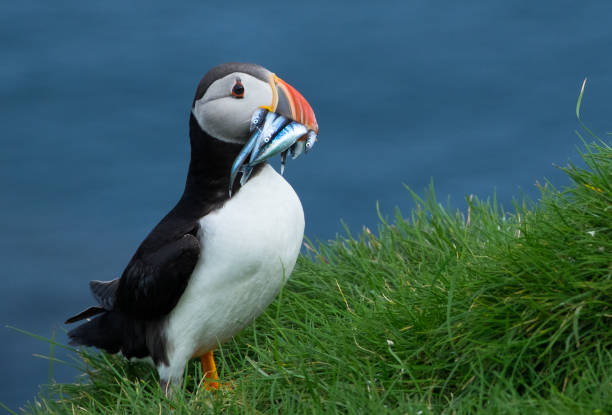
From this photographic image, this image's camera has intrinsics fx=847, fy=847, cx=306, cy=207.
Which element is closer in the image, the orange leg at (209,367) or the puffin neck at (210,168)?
the puffin neck at (210,168)

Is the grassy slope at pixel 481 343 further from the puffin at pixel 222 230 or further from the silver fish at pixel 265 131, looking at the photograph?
the silver fish at pixel 265 131

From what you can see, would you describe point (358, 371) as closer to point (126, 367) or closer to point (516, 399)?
point (516, 399)

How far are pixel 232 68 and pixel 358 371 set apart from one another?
172cm

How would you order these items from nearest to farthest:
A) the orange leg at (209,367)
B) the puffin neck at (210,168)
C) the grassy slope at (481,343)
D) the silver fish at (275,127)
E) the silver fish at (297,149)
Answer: the grassy slope at (481,343)
the silver fish at (275,127)
the puffin neck at (210,168)
the silver fish at (297,149)
the orange leg at (209,367)

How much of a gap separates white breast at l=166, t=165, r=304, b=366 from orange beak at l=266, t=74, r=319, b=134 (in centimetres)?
37

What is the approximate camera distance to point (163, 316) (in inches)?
180

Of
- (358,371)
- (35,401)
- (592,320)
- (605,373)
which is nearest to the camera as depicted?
(605,373)

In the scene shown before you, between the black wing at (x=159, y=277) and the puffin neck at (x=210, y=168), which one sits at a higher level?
the puffin neck at (x=210, y=168)

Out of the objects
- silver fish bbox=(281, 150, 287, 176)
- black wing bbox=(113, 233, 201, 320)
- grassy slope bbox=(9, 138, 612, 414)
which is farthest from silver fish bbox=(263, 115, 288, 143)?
grassy slope bbox=(9, 138, 612, 414)

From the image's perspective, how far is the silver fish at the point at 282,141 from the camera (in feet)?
14.4

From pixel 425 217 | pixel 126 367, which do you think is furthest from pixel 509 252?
pixel 126 367

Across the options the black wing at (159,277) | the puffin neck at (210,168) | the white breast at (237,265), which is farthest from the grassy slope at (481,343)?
the puffin neck at (210,168)

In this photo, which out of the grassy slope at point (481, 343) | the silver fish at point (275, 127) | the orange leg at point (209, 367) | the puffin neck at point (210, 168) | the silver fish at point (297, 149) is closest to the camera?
the grassy slope at point (481, 343)

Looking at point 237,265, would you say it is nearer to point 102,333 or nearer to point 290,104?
point 290,104
